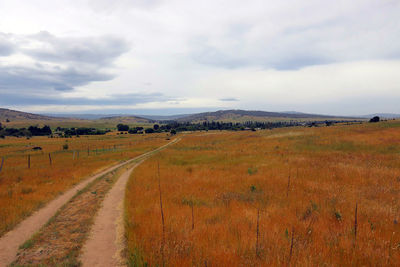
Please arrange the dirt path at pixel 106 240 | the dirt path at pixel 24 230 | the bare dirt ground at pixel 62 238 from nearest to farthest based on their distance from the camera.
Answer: the dirt path at pixel 106 240
the bare dirt ground at pixel 62 238
the dirt path at pixel 24 230

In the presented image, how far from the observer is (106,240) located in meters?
6.55

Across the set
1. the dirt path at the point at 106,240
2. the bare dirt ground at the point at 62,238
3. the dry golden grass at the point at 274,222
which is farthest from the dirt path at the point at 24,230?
the dry golden grass at the point at 274,222

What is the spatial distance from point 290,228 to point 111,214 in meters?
7.68

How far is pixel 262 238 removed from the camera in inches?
224

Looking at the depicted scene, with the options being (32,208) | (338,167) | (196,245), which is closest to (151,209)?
(196,245)

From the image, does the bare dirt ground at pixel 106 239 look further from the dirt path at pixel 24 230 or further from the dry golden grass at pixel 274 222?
the dirt path at pixel 24 230

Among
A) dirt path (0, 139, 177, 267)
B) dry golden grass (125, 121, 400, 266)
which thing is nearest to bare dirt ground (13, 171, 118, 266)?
dirt path (0, 139, 177, 267)

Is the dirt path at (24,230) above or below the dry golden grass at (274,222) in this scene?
below

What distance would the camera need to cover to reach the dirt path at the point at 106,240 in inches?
214

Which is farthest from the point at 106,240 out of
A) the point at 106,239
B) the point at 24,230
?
the point at 24,230

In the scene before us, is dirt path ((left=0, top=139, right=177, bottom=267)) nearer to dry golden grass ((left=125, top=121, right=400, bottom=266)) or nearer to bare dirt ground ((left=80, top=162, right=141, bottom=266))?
bare dirt ground ((left=80, top=162, right=141, bottom=266))

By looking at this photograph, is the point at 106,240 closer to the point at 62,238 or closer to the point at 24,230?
the point at 62,238

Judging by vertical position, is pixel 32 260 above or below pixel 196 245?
below

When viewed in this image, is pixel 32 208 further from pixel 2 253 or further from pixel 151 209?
pixel 151 209
